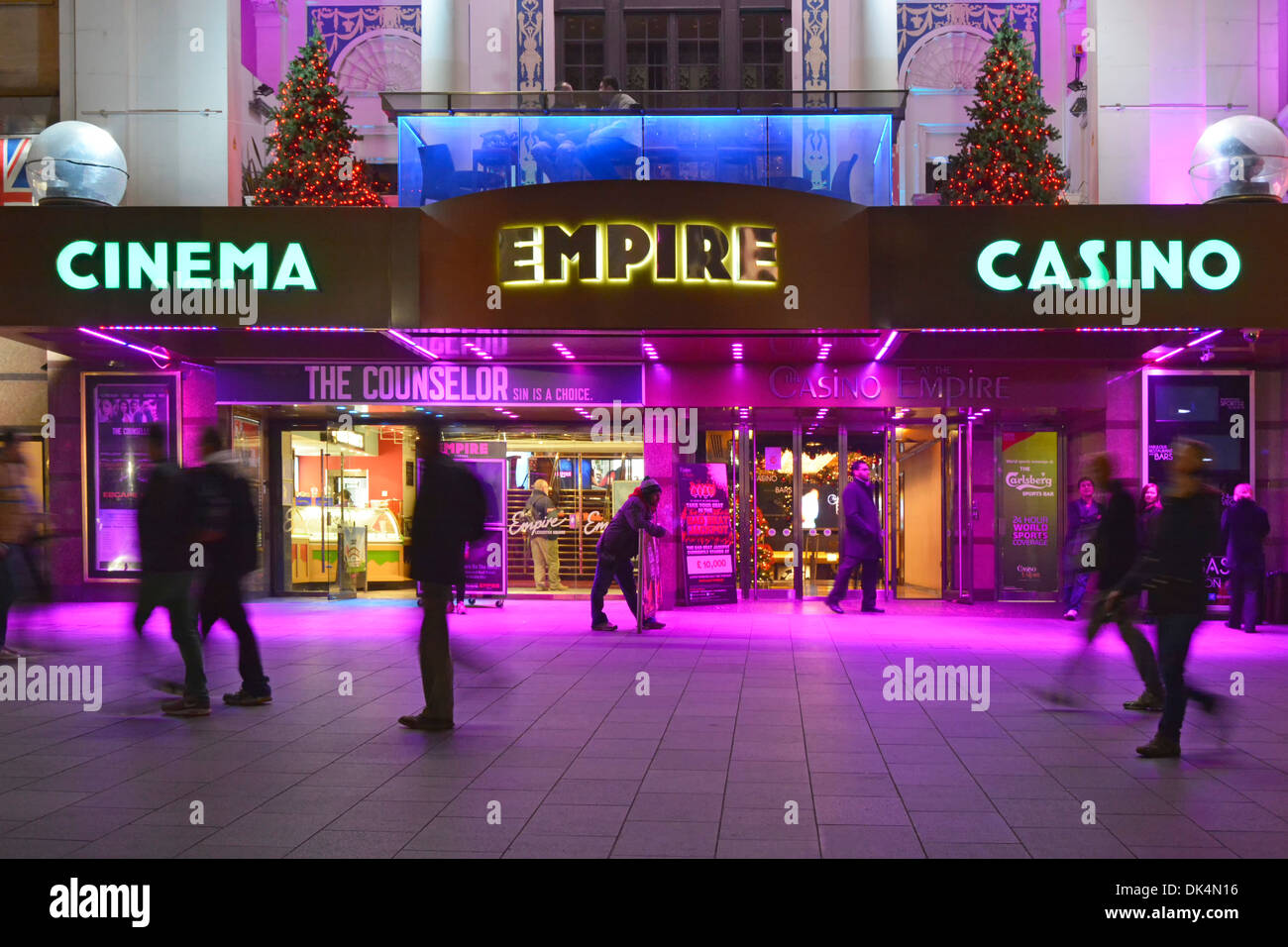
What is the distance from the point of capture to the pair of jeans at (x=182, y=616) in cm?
823

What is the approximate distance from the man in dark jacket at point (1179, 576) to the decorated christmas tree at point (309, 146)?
12482 millimetres

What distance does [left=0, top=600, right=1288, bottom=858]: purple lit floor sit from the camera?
5.30 metres

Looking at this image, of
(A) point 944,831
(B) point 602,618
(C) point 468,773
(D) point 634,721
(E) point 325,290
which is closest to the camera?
(A) point 944,831

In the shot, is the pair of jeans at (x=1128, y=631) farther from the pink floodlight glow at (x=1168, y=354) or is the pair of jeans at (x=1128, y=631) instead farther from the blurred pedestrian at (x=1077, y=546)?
the pink floodlight glow at (x=1168, y=354)

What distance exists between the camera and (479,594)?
16.1 m

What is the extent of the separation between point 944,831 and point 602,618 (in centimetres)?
835

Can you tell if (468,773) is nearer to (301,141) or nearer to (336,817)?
(336,817)

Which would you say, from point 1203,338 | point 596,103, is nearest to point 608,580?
point 596,103

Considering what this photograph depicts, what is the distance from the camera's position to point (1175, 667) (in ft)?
23.0

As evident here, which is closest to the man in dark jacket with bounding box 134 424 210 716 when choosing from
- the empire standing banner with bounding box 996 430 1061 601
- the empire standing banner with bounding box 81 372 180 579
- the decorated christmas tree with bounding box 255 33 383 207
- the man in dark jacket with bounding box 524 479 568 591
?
the empire standing banner with bounding box 81 372 180 579

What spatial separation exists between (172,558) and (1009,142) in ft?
39.8

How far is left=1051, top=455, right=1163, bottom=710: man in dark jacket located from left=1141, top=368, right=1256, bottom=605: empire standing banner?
25.6 ft

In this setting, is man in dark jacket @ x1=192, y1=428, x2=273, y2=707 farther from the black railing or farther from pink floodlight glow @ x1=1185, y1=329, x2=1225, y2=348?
pink floodlight glow @ x1=1185, y1=329, x2=1225, y2=348
